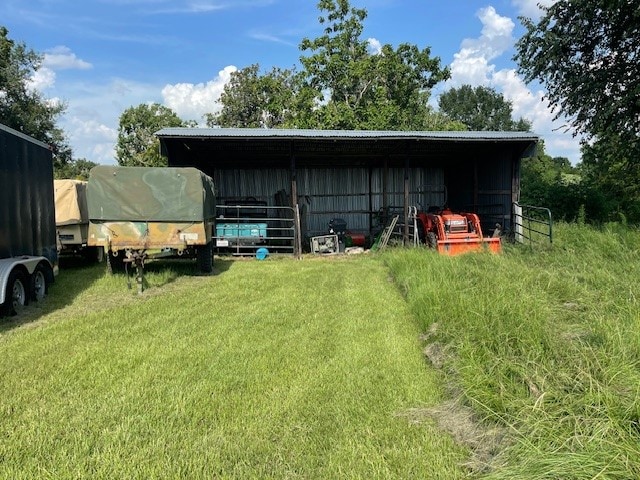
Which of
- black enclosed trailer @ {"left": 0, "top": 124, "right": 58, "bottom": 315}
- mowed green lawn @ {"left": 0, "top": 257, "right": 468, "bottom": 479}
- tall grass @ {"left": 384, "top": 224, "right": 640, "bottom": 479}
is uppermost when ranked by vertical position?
black enclosed trailer @ {"left": 0, "top": 124, "right": 58, "bottom": 315}

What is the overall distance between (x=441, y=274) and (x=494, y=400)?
3.74 meters

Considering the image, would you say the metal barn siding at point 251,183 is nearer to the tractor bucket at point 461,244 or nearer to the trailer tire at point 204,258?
the trailer tire at point 204,258

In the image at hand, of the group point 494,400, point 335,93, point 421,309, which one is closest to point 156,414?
point 494,400

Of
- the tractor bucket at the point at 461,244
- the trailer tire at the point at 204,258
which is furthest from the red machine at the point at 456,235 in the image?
the trailer tire at the point at 204,258

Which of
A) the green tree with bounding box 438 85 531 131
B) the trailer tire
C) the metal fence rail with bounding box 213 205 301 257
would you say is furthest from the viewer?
the green tree with bounding box 438 85 531 131

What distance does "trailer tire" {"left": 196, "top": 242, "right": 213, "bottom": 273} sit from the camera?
9750mm

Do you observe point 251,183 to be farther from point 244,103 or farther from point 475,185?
point 244,103

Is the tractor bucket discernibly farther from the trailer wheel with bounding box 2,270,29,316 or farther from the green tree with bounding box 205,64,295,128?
the green tree with bounding box 205,64,295,128

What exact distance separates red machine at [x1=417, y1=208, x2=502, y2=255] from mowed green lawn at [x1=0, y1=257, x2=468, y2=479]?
190 inches

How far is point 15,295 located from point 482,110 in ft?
219

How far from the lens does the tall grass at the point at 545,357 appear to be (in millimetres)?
2410

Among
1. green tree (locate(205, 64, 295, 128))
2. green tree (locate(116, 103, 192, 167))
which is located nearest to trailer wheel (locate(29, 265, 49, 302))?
green tree (locate(205, 64, 295, 128))

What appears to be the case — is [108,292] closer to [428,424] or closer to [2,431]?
[2,431]

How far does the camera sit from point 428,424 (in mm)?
3191
